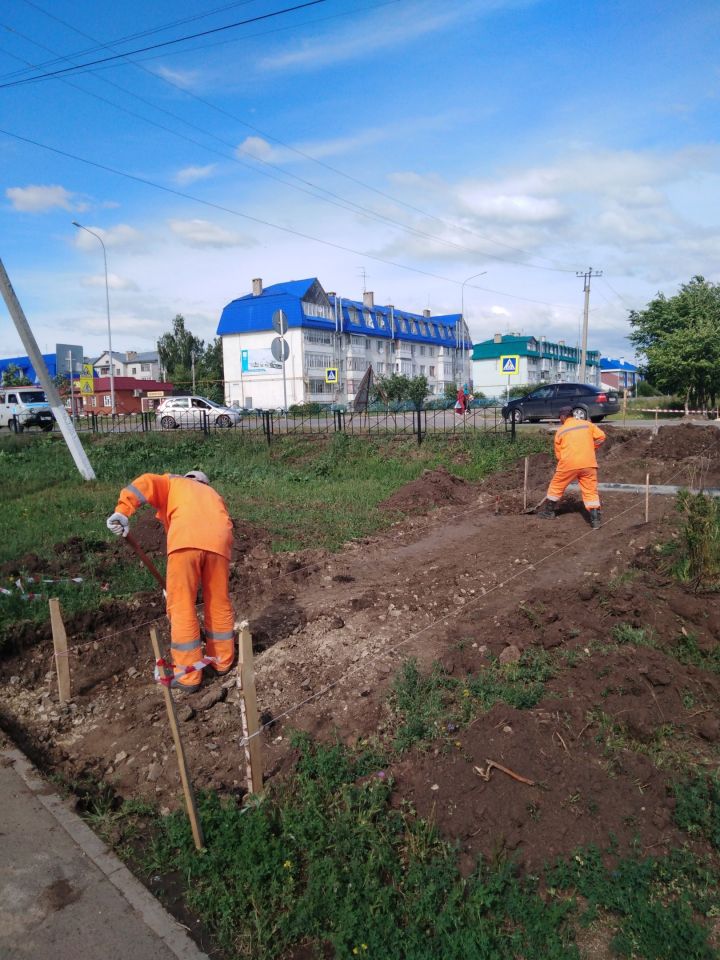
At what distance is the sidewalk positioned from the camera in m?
2.79

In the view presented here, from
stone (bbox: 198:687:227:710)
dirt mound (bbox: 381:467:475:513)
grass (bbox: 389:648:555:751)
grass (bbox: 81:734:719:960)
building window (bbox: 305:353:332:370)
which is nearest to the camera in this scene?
grass (bbox: 81:734:719:960)

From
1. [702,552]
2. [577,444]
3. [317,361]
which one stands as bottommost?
[702,552]

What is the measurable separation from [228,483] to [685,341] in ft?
81.9

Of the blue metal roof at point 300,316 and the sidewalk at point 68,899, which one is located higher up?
the blue metal roof at point 300,316

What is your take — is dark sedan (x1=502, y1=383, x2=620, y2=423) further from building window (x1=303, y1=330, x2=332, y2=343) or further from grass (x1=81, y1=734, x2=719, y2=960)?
building window (x1=303, y1=330, x2=332, y2=343)

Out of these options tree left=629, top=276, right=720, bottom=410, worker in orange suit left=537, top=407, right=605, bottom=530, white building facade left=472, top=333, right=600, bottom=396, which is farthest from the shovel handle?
white building facade left=472, top=333, right=600, bottom=396

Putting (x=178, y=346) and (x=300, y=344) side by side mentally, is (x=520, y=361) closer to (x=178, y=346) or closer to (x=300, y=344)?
(x=300, y=344)

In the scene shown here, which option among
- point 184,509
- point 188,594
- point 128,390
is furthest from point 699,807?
point 128,390

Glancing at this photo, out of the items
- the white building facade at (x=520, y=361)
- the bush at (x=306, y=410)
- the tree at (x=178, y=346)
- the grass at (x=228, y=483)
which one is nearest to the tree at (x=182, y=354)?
the tree at (x=178, y=346)

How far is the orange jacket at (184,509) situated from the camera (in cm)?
491

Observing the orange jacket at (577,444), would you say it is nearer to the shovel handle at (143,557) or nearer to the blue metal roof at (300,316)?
the shovel handle at (143,557)

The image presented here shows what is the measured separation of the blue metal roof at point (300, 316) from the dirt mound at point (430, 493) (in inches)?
1647

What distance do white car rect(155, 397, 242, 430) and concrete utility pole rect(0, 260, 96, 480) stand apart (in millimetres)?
11923

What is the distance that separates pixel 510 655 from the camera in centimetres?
485
